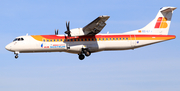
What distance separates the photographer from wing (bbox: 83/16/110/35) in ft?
101

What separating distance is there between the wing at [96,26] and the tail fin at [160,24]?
591cm

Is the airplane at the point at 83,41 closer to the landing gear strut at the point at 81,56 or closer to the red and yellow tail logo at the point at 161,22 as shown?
the landing gear strut at the point at 81,56

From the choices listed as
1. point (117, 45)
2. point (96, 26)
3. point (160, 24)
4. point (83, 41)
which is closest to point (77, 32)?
point (83, 41)

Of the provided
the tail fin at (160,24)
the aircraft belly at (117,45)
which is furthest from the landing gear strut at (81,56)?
the tail fin at (160,24)

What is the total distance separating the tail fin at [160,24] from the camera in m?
36.3

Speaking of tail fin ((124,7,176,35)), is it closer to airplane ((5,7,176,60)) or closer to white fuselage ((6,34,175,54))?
airplane ((5,7,176,60))

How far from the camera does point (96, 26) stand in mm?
32531

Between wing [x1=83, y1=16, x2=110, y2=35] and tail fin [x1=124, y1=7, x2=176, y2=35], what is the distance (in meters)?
5.91

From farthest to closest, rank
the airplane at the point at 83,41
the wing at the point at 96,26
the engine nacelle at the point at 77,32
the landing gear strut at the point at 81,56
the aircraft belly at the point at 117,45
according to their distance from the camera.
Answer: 1. the landing gear strut at the point at 81,56
2. the aircraft belly at the point at 117,45
3. the airplane at the point at 83,41
4. the engine nacelle at the point at 77,32
5. the wing at the point at 96,26

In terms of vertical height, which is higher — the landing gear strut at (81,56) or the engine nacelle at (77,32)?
the engine nacelle at (77,32)

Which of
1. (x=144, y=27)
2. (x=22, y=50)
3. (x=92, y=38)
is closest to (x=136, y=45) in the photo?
(x=144, y=27)

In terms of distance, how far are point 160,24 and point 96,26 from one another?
32.2 feet

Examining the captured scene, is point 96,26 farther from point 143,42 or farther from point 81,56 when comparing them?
point 143,42

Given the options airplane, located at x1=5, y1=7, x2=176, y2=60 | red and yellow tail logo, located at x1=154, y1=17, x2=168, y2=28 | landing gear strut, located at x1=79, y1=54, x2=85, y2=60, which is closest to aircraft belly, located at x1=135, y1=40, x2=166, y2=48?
airplane, located at x1=5, y1=7, x2=176, y2=60
